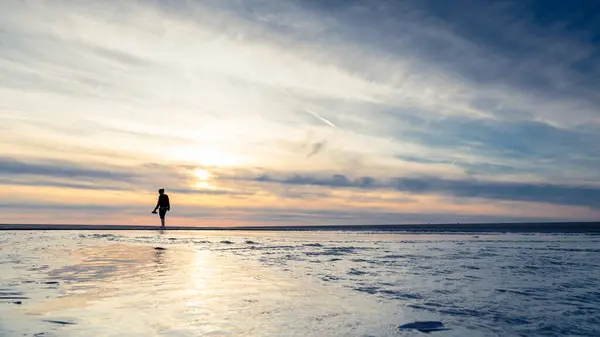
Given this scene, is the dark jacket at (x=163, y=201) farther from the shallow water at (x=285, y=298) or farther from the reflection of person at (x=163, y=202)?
the shallow water at (x=285, y=298)

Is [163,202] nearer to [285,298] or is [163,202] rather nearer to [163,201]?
[163,201]

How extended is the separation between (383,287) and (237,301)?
2.80 m

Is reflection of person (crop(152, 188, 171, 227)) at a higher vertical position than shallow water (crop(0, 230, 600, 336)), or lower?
higher

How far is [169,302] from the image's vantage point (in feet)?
19.7

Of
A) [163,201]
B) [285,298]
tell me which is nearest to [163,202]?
[163,201]

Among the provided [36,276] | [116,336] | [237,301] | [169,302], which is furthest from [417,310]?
[36,276]

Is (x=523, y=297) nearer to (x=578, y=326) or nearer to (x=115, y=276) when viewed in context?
(x=578, y=326)

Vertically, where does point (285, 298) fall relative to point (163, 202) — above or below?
below

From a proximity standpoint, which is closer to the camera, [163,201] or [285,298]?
[285,298]

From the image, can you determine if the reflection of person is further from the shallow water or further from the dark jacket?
the shallow water

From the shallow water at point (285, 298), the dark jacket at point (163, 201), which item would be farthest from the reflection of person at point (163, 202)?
the shallow water at point (285, 298)

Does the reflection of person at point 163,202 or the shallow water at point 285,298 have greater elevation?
the reflection of person at point 163,202

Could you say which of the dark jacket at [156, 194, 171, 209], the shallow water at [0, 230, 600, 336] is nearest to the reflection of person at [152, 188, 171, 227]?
the dark jacket at [156, 194, 171, 209]

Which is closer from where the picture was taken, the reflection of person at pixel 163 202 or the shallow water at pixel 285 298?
the shallow water at pixel 285 298
